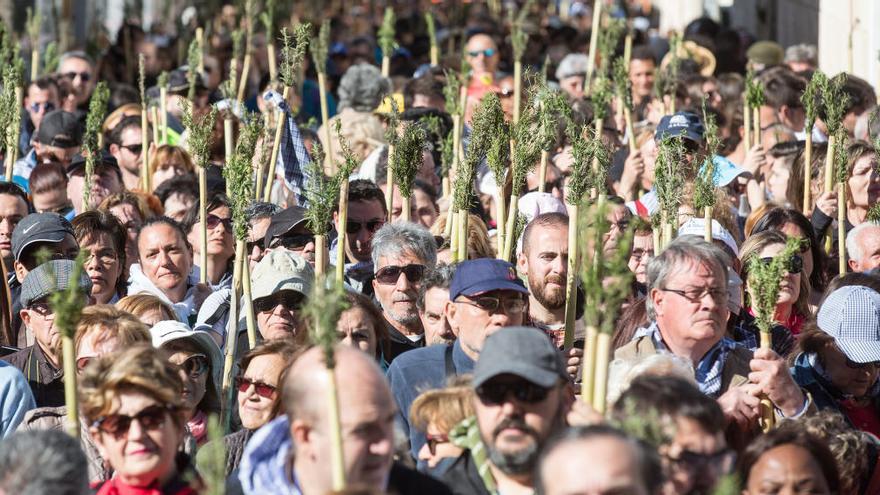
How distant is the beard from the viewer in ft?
25.8

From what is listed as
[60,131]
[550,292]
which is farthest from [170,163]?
[550,292]

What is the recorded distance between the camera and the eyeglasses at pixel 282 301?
311 inches

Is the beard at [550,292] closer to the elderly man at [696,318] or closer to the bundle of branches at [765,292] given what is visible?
the elderly man at [696,318]

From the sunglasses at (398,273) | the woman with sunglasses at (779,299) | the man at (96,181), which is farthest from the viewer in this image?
the man at (96,181)

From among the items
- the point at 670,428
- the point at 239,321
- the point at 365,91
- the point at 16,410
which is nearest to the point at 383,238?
the point at 239,321

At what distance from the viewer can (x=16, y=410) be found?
685 cm

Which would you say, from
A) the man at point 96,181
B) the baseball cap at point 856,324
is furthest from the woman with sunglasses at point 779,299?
the man at point 96,181

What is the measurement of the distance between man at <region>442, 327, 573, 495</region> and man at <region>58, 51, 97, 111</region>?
8.68m

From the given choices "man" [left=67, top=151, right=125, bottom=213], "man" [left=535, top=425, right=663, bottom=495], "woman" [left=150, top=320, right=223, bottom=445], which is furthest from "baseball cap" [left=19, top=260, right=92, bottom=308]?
"man" [left=535, top=425, right=663, bottom=495]

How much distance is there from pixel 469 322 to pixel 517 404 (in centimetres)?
163

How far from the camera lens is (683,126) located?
9.56 metres

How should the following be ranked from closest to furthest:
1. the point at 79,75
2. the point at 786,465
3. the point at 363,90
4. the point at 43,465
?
the point at 43,465 < the point at 786,465 < the point at 363,90 < the point at 79,75

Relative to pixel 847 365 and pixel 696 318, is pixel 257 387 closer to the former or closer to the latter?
pixel 696 318

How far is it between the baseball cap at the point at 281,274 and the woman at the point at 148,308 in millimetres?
384
